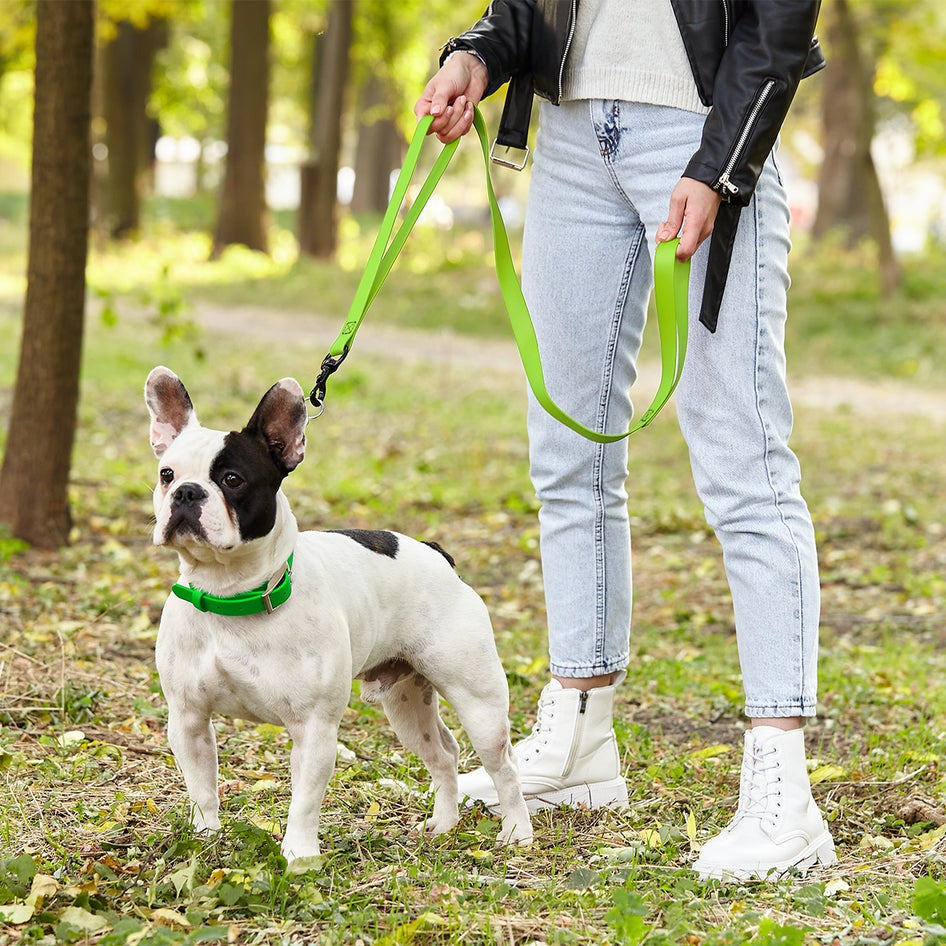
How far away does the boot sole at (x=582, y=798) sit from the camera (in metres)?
3.35

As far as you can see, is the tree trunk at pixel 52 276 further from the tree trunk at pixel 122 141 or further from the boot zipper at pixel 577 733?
the tree trunk at pixel 122 141

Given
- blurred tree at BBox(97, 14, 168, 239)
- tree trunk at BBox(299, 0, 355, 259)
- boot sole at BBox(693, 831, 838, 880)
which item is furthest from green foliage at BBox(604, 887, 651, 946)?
blurred tree at BBox(97, 14, 168, 239)

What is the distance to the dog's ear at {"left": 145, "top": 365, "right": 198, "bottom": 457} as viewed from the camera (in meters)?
2.80

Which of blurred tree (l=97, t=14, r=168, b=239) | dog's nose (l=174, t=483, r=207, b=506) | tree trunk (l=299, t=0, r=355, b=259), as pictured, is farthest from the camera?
blurred tree (l=97, t=14, r=168, b=239)

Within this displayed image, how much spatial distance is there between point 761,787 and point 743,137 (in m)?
1.44

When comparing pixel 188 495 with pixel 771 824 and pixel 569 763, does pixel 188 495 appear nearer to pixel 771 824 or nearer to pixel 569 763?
pixel 569 763

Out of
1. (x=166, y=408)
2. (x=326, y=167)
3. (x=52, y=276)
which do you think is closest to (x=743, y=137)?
(x=166, y=408)

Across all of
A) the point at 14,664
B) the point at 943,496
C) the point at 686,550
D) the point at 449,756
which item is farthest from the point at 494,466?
the point at 449,756

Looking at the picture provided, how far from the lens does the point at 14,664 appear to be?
13.4 feet

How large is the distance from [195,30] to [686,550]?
27.9 meters

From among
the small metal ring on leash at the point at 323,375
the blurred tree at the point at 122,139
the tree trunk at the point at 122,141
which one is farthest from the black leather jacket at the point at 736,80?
the tree trunk at the point at 122,141

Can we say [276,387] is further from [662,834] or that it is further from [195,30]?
[195,30]

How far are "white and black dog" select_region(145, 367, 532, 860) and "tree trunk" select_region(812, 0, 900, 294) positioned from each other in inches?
518

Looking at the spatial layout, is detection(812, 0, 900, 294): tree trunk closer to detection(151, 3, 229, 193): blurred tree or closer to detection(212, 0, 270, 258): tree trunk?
detection(212, 0, 270, 258): tree trunk
